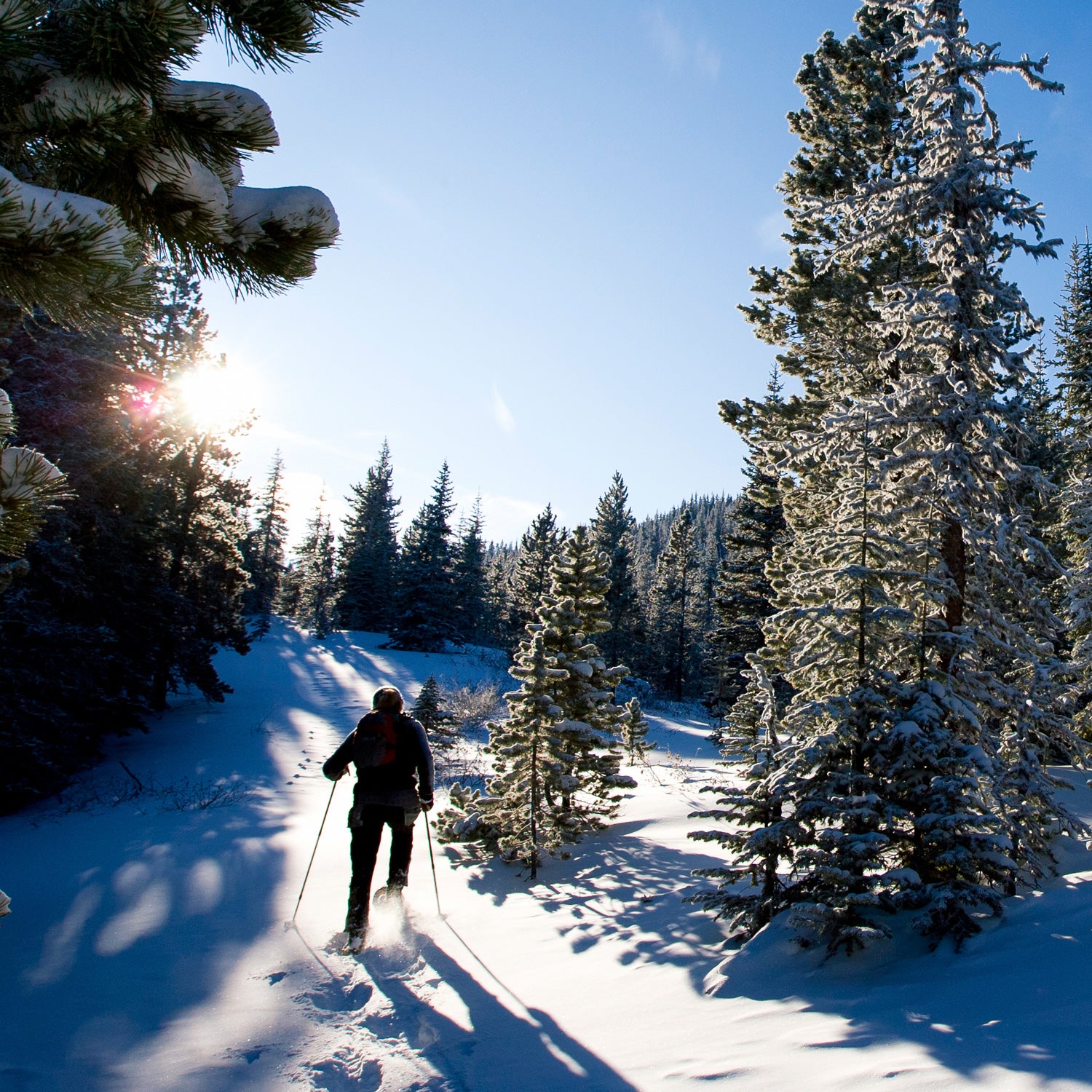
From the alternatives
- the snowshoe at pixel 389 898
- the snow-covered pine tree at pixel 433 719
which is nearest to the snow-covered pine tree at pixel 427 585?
the snow-covered pine tree at pixel 433 719

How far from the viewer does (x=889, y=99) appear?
13.6 meters

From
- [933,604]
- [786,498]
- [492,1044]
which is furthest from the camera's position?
[786,498]

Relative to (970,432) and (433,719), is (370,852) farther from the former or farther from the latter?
(433,719)

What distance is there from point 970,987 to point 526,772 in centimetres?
514

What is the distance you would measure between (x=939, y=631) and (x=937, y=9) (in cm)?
803

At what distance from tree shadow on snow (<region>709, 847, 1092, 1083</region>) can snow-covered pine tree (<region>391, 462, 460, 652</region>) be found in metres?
40.5

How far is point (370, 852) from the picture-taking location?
5.40m

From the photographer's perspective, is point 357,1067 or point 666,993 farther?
point 666,993

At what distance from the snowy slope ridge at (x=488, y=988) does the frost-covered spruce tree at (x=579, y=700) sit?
105 centimetres

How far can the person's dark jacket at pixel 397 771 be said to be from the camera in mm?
5695

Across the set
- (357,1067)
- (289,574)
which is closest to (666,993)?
(357,1067)

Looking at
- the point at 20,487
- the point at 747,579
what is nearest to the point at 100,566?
the point at 20,487

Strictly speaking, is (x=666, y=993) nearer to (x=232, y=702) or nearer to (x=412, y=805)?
(x=412, y=805)

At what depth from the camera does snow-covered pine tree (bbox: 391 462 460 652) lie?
44531 millimetres
